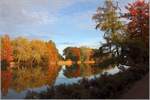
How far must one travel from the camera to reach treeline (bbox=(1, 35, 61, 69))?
227ft

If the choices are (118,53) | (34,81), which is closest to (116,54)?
(118,53)

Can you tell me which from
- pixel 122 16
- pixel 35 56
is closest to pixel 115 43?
pixel 122 16

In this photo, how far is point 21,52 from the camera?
2921 inches

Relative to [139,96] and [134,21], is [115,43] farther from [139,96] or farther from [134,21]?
[139,96]

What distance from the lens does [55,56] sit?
100000 mm

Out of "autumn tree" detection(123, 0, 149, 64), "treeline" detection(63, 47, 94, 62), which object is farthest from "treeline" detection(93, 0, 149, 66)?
"treeline" detection(63, 47, 94, 62)

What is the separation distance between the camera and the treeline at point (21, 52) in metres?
69.3

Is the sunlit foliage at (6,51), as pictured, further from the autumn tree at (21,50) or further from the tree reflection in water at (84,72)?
the tree reflection in water at (84,72)

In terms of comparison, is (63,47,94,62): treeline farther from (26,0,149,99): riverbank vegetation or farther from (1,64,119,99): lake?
(26,0,149,99): riverbank vegetation

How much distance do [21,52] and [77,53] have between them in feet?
148

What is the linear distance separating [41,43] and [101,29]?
55.9 metres

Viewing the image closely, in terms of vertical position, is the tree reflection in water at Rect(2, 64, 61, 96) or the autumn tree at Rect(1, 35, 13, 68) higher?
the autumn tree at Rect(1, 35, 13, 68)

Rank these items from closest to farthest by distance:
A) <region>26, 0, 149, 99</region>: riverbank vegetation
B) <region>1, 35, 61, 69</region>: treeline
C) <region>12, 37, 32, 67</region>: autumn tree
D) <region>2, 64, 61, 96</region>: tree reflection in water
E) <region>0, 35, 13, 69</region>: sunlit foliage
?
1. <region>26, 0, 149, 99</region>: riverbank vegetation
2. <region>2, 64, 61, 96</region>: tree reflection in water
3. <region>0, 35, 13, 69</region>: sunlit foliage
4. <region>1, 35, 61, 69</region>: treeline
5. <region>12, 37, 32, 67</region>: autumn tree

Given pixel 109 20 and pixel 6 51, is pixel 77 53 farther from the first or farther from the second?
pixel 109 20
